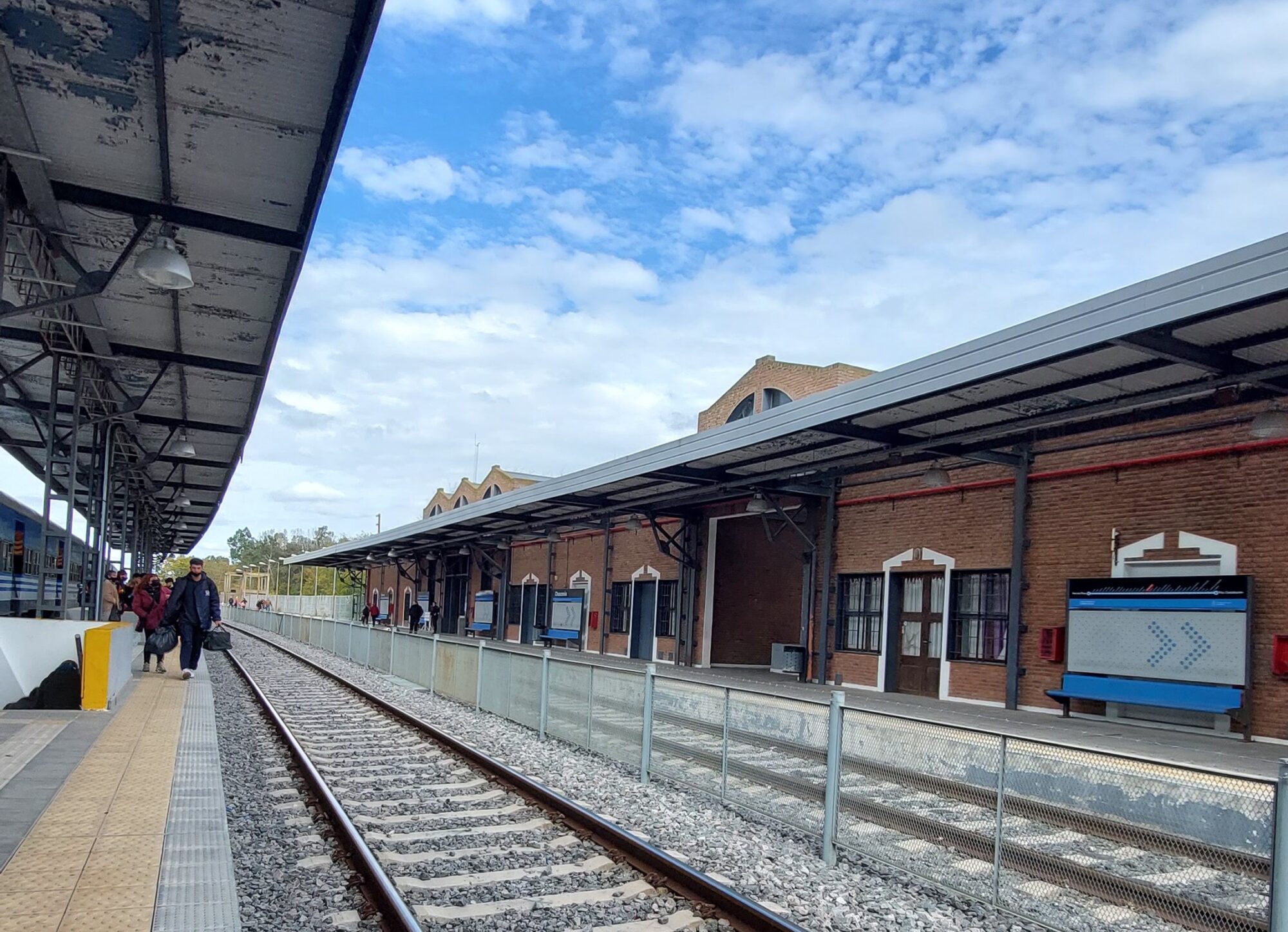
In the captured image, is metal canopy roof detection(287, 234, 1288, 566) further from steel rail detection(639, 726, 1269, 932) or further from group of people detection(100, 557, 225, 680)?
group of people detection(100, 557, 225, 680)

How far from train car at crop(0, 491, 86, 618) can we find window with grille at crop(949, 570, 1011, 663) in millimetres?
15218

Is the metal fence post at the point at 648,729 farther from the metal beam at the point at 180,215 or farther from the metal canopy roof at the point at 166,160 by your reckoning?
the metal beam at the point at 180,215

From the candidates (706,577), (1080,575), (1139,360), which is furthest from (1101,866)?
(706,577)

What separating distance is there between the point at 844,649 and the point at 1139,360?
1065cm

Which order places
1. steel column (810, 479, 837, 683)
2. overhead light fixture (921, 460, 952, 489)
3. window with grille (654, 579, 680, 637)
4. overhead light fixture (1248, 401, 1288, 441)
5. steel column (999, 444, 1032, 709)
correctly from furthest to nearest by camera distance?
window with grille (654, 579, 680, 637) < steel column (810, 479, 837, 683) < steel column (999, 444, 1032, 709) < overhead light fixture (921, 460, 952, 489) < overhead light fixture (1248, 401, 1288, 441)

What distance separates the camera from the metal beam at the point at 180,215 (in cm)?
911

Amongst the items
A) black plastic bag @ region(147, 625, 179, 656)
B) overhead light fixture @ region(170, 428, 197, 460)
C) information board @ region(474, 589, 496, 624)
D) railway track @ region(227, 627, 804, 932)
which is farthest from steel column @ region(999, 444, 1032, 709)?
information board @ region(474, 589, 496, 624)

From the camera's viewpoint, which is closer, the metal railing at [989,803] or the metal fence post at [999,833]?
the metal railing at [989,803]

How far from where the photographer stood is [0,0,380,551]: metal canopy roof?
677 centimetres

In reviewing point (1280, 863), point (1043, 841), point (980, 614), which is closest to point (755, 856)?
point (1043, 841)

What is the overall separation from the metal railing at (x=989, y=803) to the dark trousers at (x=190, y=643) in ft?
27.6

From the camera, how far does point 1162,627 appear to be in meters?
13.6

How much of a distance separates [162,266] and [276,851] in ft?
15.9

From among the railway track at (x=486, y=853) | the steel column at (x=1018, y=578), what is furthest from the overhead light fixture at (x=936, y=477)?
the railway track at (x=486, y=853)
